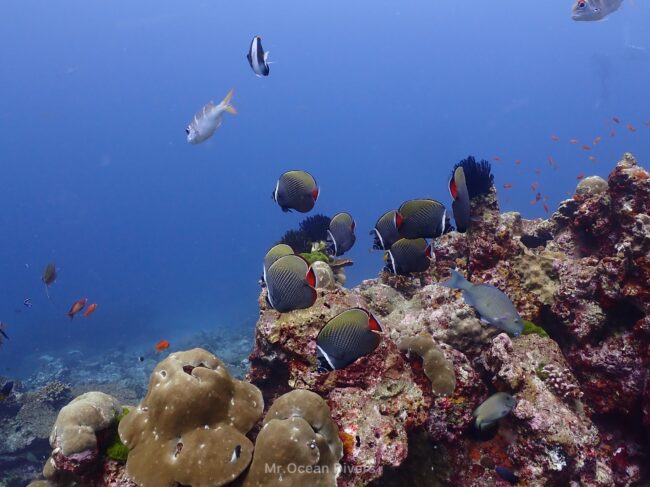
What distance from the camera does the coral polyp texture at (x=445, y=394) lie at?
321 centimetres

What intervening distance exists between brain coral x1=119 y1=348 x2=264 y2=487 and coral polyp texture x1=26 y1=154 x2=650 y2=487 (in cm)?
1

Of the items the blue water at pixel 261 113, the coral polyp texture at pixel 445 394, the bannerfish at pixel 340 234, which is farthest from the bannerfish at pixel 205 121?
the blue water at pixel 261 113

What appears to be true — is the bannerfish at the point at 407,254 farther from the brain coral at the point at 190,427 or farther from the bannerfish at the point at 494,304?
the brain coral at the point at 190,427

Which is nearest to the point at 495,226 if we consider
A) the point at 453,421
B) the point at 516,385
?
the point at 516,385

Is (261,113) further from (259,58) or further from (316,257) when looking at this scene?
(259,58)

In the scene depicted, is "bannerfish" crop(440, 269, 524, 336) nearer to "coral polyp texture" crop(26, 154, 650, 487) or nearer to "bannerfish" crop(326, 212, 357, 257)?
"coral polyp texture" crop(26, 154, 650, 487)

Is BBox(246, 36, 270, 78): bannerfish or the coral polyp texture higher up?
BBox(246, 36, 270, 78): bannerfish

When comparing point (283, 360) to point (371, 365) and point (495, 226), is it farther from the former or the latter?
point (495, 226)

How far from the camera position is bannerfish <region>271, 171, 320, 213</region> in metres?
4.94

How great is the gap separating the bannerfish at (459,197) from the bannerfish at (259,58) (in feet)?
8.65

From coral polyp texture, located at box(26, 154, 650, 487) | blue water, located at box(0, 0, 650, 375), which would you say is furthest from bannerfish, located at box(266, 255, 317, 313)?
blue water, located at box(0, 0, 650, 375)

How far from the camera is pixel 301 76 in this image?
16950 cm

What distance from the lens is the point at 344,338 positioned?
10.6 feet

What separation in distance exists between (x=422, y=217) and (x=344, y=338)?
1.67 metres
